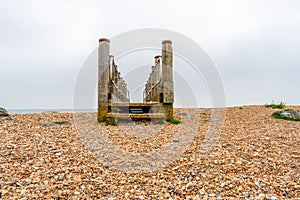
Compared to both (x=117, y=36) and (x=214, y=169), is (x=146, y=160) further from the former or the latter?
(x=117, y=36)

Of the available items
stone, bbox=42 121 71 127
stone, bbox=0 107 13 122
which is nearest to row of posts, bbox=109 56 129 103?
stone, bbox=42 121 71 127

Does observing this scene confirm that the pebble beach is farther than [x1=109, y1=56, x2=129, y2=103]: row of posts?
No

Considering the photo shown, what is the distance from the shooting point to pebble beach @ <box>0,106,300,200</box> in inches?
124

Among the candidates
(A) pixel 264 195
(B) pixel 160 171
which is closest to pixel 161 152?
(B) pixel 160 171

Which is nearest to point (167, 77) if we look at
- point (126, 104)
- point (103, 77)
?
point (126, 104)

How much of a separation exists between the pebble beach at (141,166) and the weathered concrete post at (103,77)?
0.72 metres

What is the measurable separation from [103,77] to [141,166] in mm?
3423

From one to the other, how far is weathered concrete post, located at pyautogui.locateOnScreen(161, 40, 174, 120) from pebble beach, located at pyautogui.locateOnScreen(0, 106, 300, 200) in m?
1.05

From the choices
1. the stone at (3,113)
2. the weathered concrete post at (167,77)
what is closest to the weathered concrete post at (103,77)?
the weathered concrete post at (167,77)

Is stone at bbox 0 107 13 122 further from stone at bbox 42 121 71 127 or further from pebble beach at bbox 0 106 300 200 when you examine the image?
stone at bbox 42 121 71 127

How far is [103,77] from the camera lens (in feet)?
22.0

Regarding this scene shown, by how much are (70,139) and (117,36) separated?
3012mm

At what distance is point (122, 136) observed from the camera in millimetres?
5457

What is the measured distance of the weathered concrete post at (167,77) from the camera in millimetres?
6990
